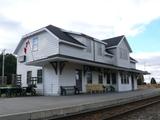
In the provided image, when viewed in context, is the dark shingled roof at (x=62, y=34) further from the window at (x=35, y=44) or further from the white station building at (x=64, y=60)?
the window at (x=35, y=44)

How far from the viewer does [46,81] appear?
21984mm

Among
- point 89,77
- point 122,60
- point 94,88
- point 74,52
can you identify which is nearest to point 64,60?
point 74,52

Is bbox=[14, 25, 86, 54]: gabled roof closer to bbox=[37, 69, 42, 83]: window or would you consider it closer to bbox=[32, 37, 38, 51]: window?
bbox=[32, 37, 38, 51]: window

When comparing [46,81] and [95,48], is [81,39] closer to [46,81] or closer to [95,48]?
[95,48]

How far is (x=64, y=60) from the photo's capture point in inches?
757

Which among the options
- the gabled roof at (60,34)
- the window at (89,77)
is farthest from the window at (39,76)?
the window at (89,77)

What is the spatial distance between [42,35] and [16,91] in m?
6.12

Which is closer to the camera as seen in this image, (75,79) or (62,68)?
(62,68)

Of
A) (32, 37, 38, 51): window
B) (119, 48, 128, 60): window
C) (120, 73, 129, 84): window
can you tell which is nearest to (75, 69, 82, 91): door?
(32, 37, 38, 51): window

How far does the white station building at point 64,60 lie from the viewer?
20984 millimetres

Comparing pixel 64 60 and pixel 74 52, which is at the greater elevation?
pixel 74 52

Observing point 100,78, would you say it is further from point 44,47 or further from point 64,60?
point 64,60

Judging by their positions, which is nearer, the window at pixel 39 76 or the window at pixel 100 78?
the window at pixel 39 76

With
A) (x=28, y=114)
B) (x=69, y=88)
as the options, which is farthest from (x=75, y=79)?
(x=28, y=114)
